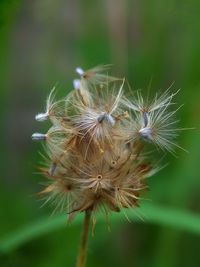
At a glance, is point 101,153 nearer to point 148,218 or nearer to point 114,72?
point 148,218

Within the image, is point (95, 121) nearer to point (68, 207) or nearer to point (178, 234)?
point (68, 207)

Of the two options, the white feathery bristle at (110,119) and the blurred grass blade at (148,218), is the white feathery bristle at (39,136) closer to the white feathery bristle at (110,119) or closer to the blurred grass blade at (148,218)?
the white feathery bristle at (110,119)

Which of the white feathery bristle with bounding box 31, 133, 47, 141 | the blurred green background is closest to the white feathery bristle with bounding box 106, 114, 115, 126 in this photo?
the white feathery bristle with bounding box 31, 133, 47, 141

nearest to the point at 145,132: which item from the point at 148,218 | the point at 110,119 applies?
the point at 110,119

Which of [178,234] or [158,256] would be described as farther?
[178,234]

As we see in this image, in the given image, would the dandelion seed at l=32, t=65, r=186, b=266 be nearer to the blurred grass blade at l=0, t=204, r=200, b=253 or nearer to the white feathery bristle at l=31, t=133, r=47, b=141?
the white feathery bristle at l=31, t=133, r=47, b=141

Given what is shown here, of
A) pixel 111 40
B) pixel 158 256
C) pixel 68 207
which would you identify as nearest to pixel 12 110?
pixel 111 40
